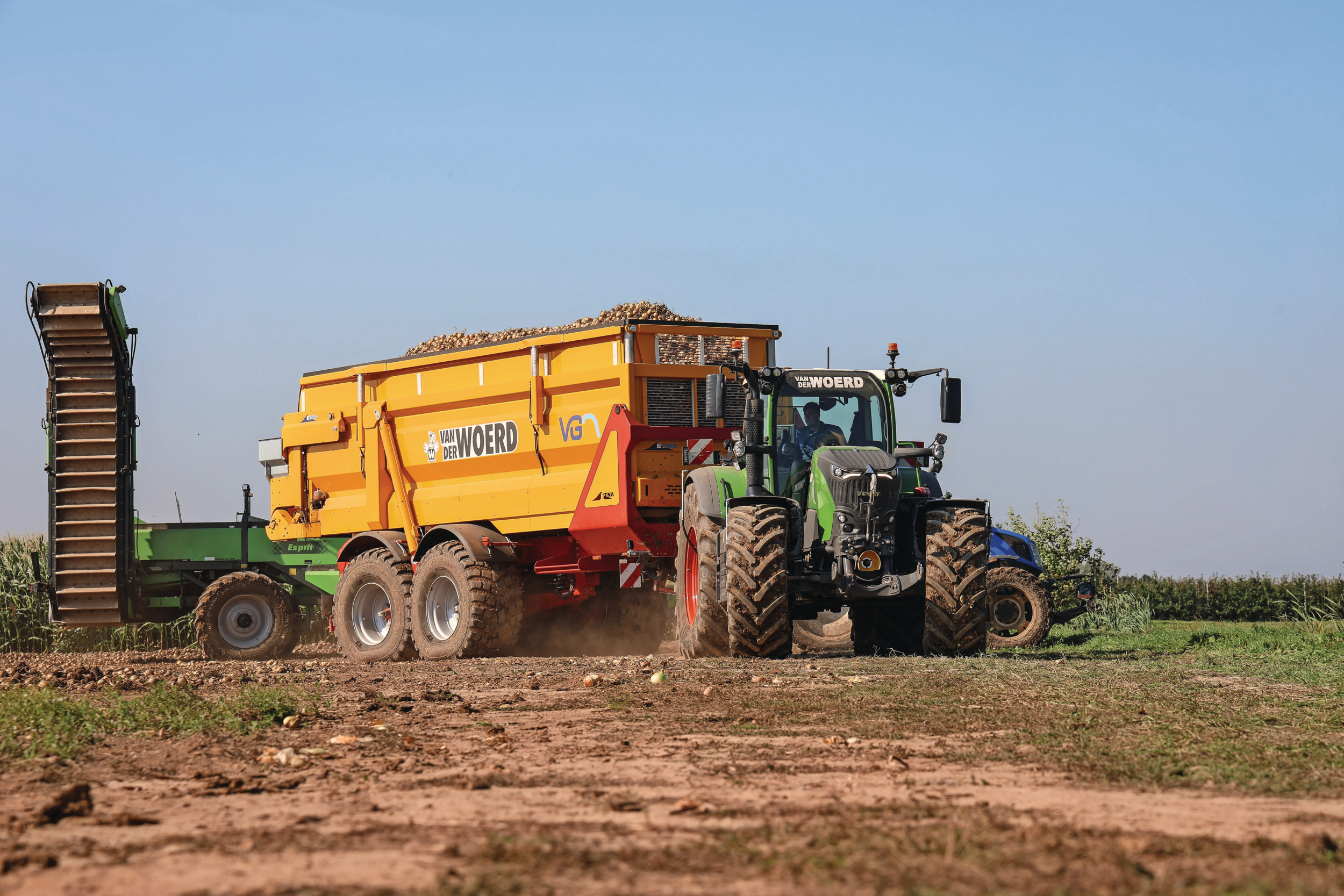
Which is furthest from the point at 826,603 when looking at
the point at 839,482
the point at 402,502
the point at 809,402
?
the point at 402,502

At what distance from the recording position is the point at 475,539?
1392 centimetres

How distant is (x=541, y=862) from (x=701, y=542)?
748cm

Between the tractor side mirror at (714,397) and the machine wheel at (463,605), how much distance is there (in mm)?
3709

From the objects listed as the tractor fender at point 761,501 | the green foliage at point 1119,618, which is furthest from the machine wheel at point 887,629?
the green foliage at point 1119,618

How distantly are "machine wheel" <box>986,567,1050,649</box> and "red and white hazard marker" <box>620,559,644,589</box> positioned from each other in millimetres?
4683

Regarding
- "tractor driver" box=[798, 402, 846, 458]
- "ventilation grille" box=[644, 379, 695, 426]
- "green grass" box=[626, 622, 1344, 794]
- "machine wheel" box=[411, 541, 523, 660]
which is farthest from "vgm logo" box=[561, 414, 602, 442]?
"green grass" box=[626, 622, 1344, 794]

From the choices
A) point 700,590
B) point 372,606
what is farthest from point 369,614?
point 700,590

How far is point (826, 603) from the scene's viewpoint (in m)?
11.5

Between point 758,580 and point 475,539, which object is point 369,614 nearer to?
point 475,539

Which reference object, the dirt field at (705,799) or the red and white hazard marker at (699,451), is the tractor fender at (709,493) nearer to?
the red and white hazard marker at (699,451)

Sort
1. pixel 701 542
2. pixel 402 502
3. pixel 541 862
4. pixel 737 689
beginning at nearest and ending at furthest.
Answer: pixel 541 862
pixel 737 689
pixel 701 542
pixel 402 502

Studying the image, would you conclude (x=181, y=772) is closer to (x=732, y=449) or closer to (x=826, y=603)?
(x=826, y=603)

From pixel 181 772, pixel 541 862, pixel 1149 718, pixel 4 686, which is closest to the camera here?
pixel 541 862

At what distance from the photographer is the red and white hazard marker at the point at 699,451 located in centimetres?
1317
